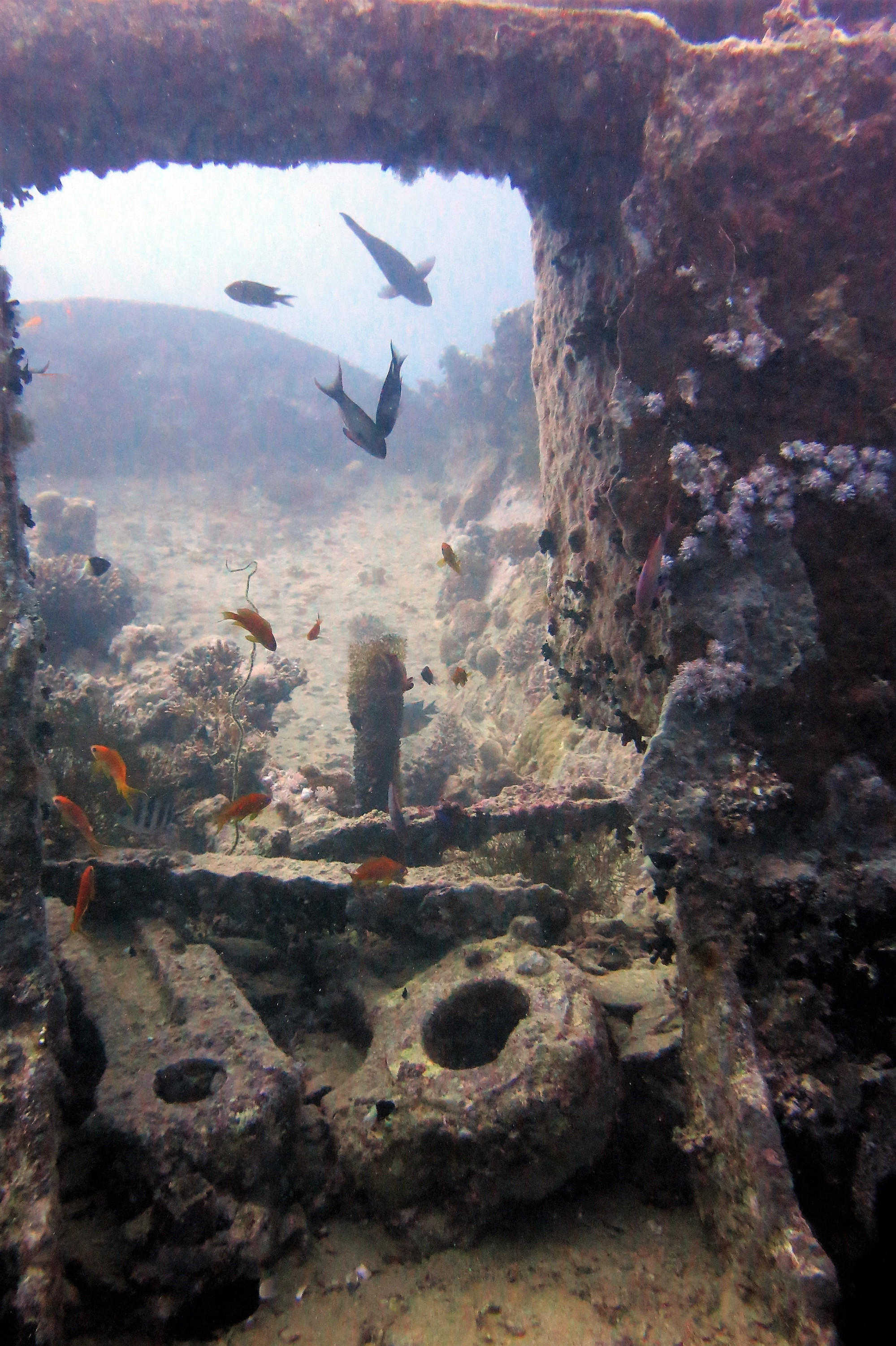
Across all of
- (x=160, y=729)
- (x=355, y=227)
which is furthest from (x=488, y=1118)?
(x=355, y=227)

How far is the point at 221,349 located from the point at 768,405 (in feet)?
85.2

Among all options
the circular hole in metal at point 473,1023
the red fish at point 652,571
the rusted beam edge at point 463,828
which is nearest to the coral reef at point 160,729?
the rusted beam edge at point 463,828

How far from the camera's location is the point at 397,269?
8.95 meters

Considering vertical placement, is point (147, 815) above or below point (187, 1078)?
above

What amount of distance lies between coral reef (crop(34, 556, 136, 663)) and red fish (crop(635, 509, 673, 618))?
10.5 meters

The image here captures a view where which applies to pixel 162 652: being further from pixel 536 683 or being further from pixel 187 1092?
pixel 187 1092

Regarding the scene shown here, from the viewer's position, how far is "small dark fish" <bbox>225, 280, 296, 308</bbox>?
727 cm

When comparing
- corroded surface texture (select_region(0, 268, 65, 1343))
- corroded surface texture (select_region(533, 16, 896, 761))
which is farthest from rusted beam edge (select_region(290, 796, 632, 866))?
corroded surface texture (select_region(0, 268, 65, 1343))

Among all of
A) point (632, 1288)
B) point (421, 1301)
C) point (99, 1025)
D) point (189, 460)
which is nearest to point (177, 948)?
point (99, 1025)

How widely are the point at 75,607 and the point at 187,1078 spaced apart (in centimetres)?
1047

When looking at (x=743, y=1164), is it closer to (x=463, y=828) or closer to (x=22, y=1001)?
(x=463, y=828)

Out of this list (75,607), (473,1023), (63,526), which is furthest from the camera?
(63,526)

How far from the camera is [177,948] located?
3.89m

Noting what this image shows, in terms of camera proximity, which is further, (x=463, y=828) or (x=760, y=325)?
(x=463, y=828)
